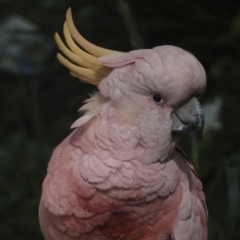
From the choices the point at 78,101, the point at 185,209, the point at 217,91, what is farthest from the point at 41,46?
the point at 185,209

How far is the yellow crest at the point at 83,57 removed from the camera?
1.75m

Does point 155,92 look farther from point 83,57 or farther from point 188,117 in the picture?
point 83,57

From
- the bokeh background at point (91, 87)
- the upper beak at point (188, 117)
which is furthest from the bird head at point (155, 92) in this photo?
the bokeh background at point (91, 87)

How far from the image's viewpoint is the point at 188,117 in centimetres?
166

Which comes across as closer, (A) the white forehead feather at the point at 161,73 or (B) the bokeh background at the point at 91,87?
(A) the white forehead feather at the point at 161,73

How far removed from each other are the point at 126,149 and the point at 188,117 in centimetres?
18

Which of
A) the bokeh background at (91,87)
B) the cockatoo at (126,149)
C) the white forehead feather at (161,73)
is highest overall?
the white forehead feather at (161,73)

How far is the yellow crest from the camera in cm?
175

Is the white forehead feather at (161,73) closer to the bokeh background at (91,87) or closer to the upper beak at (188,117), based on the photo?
the upper beak at (188,117)

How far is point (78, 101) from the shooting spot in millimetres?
3578

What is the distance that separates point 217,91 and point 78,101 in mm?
759

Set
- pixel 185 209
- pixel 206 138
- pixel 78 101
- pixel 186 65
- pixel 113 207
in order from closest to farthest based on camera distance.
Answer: pixel 186 65, pixel 113 207, pixel 185 209, pixel 206 138, pixel 78 101

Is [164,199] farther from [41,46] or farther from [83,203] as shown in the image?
[41,46]

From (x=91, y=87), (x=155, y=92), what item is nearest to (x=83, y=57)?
(x=155, y=92)
